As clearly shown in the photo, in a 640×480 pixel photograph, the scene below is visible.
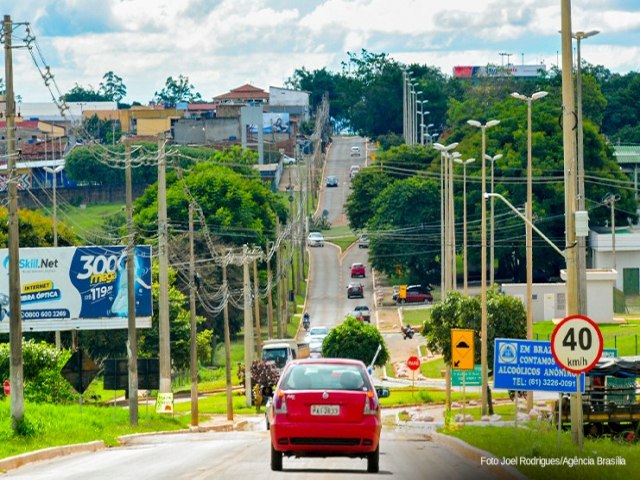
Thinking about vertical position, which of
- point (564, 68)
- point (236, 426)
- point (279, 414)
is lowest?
point (236, 426)

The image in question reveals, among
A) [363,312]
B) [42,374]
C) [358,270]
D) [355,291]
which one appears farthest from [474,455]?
[358,270]

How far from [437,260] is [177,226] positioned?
768 inches

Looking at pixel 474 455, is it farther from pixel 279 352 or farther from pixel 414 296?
pixel 414 296

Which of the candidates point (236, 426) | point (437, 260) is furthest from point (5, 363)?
point (437, 260)

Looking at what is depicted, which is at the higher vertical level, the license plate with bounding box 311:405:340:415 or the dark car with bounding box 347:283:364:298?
the license plate with bounding box 311:405:340:415

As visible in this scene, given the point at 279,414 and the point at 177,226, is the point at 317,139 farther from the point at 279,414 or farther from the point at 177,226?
the point at 279,414

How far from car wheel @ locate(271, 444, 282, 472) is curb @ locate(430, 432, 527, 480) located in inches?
124

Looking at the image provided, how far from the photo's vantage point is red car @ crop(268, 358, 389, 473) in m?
22.2

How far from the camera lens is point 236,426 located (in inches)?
2105

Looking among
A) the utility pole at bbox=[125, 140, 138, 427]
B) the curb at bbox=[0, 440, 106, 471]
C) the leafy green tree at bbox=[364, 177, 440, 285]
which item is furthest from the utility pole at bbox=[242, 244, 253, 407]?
the leafy green tree at bbox=[364, 177, 440, 285]

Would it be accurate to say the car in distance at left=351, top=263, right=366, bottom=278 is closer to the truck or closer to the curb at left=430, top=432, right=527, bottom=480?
the truck

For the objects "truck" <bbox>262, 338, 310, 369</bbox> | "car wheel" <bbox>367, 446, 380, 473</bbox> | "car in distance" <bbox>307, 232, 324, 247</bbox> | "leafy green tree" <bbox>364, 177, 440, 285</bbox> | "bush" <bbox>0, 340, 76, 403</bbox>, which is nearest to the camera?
"car wheel" <bbox>367, 446, 380, 473</bbox>

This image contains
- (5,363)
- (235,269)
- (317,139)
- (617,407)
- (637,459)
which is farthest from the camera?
(317,139)

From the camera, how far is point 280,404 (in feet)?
73.3
